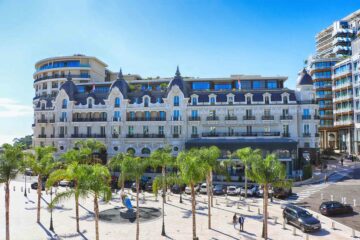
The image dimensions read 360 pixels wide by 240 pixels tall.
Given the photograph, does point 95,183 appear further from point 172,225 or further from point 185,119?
point 185,119

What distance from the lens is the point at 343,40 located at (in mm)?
110562

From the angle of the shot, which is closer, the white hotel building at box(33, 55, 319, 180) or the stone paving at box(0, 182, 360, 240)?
the stone paving at box(0, 182, 360, 240)

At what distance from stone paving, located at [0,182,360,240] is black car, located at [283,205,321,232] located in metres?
0.61

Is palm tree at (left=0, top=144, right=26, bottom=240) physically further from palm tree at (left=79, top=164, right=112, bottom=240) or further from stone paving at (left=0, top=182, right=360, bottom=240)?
palm tree at (left=79, top=164, right=112, bottom=240)

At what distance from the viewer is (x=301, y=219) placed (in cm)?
2984

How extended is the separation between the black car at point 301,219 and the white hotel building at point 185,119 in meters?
25.8

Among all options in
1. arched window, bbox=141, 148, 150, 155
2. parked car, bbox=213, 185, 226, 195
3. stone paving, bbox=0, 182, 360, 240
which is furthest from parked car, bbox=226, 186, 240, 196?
arched window, bbox=141, 148, 150, 155

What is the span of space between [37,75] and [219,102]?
219 feet

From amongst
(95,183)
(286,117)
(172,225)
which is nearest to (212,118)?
(286,117)

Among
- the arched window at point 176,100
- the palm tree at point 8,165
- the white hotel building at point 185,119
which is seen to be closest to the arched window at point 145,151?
the white hotel building at point 185,119

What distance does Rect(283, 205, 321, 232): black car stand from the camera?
29.1 m

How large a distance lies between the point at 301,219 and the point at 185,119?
121 ft

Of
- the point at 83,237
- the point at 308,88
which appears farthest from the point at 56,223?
the point at 308,88

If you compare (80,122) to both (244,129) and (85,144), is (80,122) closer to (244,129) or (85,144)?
(85,144)
